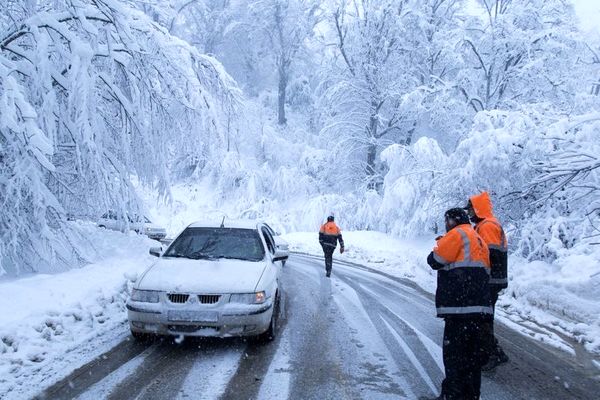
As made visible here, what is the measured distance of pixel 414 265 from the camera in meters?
16.3

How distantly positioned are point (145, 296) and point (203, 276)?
2.39ft

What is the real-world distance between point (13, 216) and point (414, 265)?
12.6 metres

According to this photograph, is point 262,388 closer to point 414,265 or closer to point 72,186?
point 72,186

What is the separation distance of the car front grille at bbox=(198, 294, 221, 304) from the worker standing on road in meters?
2.61

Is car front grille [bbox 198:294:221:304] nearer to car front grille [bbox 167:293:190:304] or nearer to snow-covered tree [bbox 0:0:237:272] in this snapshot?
car front grille [bbox 167:293:190:304]

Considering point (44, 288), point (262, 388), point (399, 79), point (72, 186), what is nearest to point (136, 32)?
point (72, 186)

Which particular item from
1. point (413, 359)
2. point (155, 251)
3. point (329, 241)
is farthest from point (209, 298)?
point (329, 241)

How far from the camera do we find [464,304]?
429cm

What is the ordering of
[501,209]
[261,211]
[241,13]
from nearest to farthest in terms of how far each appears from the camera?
1. [501,209]
2. [261,211]
3. [241,13]

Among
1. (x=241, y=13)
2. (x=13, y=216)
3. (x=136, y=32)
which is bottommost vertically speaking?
(x=13, y=216)

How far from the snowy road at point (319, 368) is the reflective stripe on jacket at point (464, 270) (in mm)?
1072

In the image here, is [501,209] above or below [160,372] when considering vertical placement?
above

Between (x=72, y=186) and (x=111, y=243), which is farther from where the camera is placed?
(x=111, y=243)

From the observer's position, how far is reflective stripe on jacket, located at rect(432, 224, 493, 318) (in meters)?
4.25
